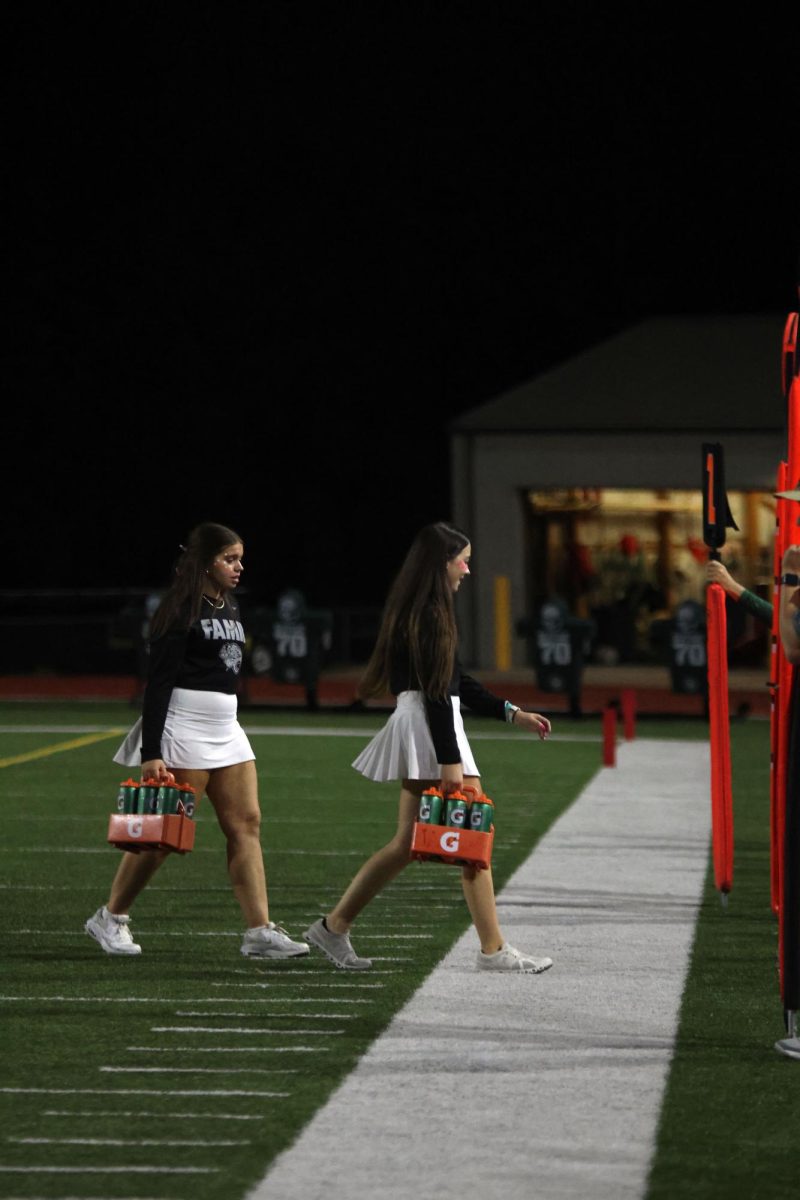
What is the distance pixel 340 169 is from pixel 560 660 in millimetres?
26993

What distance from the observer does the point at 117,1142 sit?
6004 millimetres

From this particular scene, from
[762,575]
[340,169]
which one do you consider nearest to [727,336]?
[762,575]

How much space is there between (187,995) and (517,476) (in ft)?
88.7

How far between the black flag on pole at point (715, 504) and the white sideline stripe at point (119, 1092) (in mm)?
3237

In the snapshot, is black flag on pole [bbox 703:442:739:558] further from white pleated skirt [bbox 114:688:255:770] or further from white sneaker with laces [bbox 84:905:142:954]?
white sneaker with laces [bbox 84:905:142:954]

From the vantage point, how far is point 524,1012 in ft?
26.0

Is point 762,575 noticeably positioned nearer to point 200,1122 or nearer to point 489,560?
point 489,560

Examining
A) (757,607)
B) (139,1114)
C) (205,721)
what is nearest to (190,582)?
(205,721)

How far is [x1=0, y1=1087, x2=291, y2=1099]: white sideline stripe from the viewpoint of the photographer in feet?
21.6

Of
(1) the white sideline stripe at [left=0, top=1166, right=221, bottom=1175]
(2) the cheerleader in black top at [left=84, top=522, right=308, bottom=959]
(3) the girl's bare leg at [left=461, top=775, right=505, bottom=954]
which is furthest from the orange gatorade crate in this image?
(1) the white sideline stripe at [left=0, top=1166, right=221, bottom=1175]

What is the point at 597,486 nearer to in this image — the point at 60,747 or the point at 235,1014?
the point at 60,747

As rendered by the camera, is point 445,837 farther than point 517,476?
No

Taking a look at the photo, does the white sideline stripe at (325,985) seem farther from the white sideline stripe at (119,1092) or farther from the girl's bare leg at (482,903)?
the white sideline stripe at (119,1092)

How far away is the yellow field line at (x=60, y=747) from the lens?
1983 cm
